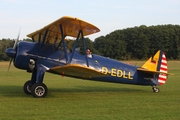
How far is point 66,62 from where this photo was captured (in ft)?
34.0

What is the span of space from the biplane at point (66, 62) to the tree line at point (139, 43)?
66.8 metres

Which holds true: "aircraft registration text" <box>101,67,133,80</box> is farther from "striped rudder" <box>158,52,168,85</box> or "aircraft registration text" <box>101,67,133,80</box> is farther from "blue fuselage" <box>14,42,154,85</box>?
"striped rudder" <box>158,52,168,85</box>

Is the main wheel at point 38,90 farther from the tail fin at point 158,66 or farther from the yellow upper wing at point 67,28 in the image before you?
the tail fin at point 158,66

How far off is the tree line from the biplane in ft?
219

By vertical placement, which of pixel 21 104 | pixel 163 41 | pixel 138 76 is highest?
pixel 163 41

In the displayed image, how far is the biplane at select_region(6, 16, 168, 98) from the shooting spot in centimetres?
949

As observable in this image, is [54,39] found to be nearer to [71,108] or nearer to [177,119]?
[71,108]

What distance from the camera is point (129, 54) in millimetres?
87438

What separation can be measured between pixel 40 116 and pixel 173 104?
163 inches

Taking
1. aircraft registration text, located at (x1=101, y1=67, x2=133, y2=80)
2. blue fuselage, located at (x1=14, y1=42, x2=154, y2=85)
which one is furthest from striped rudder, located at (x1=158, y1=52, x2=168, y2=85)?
aircraft registration text, located at (x1=101, y1=67, x2=133, y2=80)

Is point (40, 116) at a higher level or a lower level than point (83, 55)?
lower

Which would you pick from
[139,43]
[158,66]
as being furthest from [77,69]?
[139,43]

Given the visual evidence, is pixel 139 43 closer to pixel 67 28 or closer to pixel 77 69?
pixel 67 28

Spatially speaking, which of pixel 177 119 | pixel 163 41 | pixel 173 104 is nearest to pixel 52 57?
pixel 173 104
